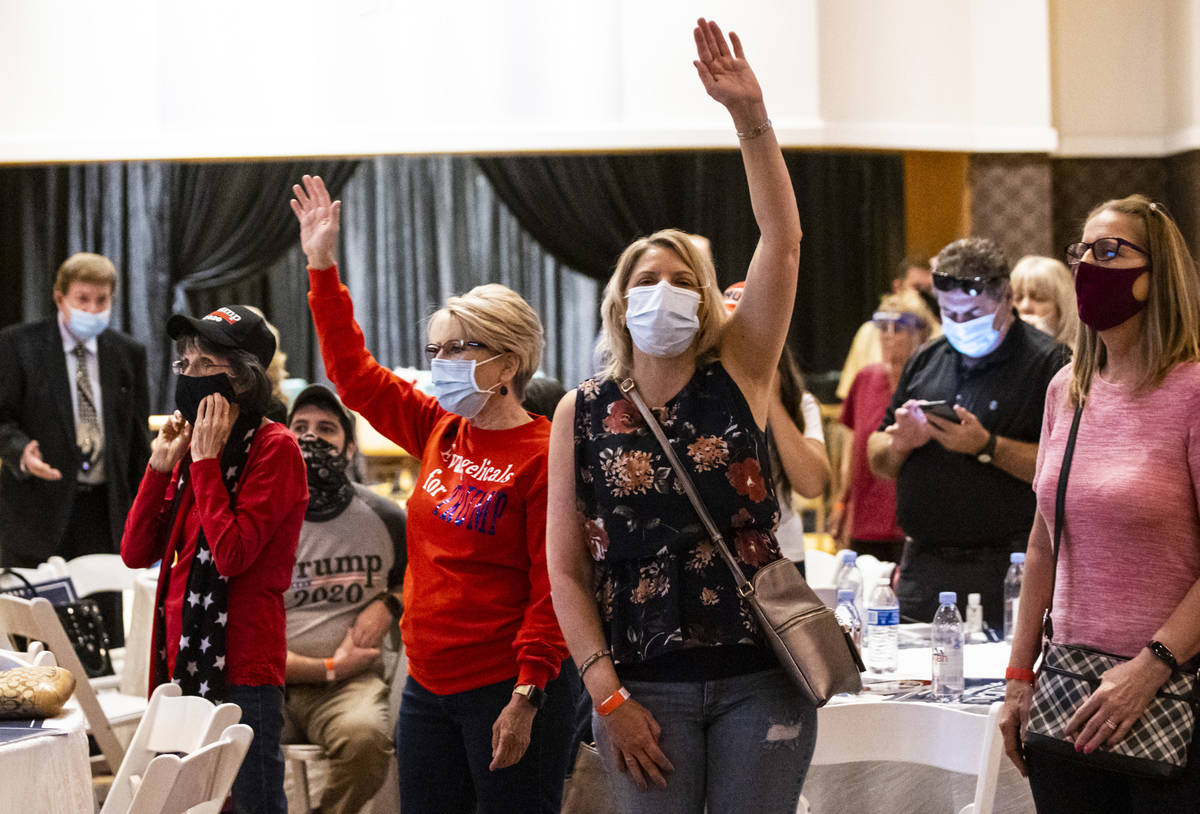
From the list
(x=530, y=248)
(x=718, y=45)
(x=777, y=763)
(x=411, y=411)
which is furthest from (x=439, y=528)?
(x=530, y=248)

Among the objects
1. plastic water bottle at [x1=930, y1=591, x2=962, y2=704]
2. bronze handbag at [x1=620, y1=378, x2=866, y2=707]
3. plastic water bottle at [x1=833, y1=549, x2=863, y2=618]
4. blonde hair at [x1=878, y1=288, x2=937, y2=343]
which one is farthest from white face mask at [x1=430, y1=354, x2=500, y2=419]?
blonde hair at [x1=878, y1=288, x2=937, y2=343]

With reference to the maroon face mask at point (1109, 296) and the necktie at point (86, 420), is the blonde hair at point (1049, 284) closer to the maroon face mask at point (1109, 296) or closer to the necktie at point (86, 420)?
the maroon face mask at point (1109, 296)

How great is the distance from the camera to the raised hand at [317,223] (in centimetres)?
279

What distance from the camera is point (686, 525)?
203 centimetres

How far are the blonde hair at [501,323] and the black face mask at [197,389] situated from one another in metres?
0.49

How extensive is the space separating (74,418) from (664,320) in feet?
15.7

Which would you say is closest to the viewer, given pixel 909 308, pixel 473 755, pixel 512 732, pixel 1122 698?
pixel 1122 698

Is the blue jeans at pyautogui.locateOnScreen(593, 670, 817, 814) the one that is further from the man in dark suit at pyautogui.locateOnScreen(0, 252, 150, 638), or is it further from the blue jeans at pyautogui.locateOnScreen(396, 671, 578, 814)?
the man in dark suit at pyautogui.locateOnScreen(0, 252, 150, 638)

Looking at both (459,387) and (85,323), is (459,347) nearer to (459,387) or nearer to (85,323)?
(459,387)

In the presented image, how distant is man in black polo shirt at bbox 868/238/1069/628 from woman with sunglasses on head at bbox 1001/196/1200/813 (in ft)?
4.94

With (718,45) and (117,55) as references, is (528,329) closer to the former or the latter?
(718,45)

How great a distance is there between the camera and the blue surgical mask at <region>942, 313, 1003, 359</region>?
3.79 metres

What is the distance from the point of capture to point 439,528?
8.42 ft

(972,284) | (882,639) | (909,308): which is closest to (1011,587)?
(882,639)
